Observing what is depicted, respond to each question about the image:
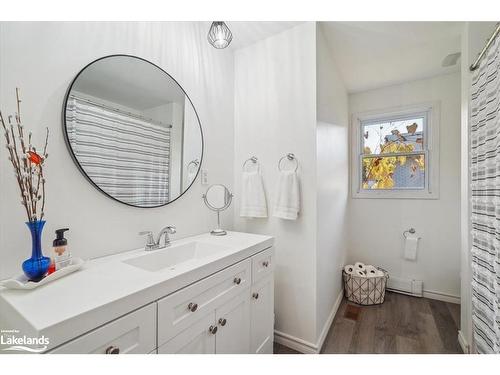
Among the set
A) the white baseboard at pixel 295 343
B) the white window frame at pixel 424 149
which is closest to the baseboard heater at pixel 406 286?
the white window frame at pixel 424 149

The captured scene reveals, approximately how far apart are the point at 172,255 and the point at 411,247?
8.41 ft

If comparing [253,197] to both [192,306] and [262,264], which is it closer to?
[262,264]

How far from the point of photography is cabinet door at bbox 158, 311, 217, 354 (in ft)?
2.66

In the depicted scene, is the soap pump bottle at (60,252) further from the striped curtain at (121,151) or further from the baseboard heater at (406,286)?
the baseboard heater at (406,286)

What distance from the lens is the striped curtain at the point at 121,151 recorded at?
104 centimetres

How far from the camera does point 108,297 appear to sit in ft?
2.16

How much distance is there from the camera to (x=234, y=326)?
3.68ft

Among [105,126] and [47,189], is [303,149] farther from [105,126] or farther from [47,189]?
[47,189]

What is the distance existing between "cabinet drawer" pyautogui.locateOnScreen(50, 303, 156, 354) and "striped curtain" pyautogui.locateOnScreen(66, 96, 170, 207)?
66cm

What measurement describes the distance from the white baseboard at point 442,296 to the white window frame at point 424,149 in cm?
104

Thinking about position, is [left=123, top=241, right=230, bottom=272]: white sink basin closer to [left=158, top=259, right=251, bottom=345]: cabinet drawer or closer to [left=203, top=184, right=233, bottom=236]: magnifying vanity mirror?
[left=158, top=259, right=251, bottom=345]: cabinet drawer

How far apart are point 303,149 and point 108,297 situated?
1.39m

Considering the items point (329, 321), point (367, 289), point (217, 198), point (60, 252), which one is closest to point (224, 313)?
point (60, 252)
